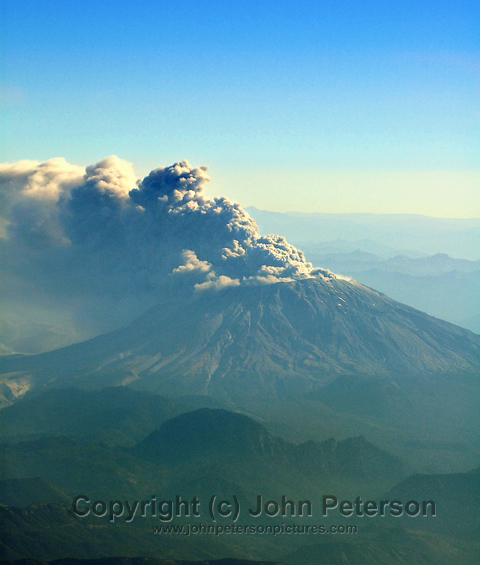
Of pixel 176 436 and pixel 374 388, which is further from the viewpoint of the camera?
pixel 374 388

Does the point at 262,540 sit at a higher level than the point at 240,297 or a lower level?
lower

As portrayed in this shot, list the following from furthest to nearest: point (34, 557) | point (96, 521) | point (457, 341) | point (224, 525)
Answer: point (457, 341) → point (224, 525) → point (96, 521) → point (34, 557)

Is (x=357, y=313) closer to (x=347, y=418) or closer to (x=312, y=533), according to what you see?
(x=347, y=418)

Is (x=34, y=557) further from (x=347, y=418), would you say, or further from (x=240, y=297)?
(x=240, y=297)

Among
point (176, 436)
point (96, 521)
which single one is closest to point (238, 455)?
point (176, 436)

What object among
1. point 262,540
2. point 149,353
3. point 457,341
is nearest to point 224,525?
point 262,540

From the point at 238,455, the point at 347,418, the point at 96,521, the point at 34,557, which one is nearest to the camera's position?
the point at 34,557
